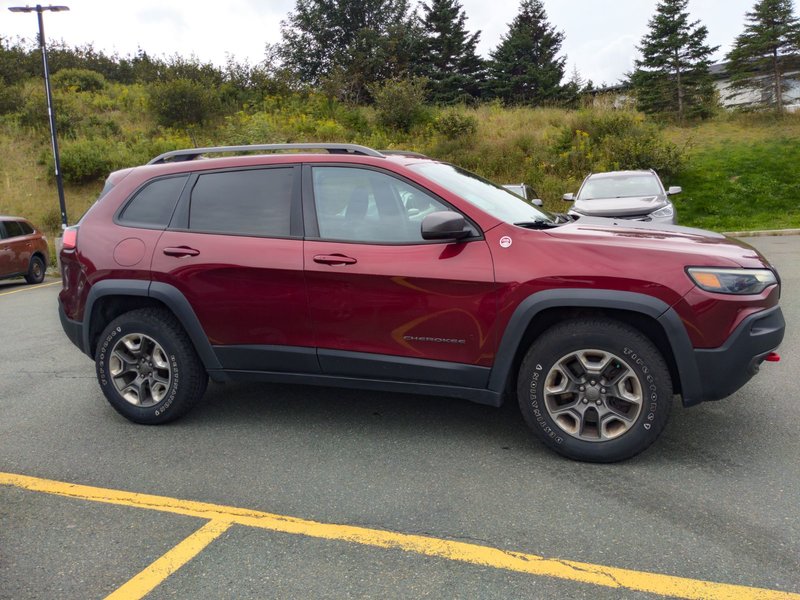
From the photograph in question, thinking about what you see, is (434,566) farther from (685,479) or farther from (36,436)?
(36,436)

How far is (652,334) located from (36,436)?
396 cm

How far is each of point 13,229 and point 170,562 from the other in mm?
15153

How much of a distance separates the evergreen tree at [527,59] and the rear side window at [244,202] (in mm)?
35672

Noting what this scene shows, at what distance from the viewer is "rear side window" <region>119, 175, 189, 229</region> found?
4363 millimetres

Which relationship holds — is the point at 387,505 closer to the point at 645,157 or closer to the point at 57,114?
the point at 645,157

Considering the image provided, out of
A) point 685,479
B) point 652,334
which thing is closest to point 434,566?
point 685,479

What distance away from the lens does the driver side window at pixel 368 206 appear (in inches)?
149

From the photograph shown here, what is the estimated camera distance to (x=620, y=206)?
10.0m

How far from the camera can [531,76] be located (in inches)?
1487

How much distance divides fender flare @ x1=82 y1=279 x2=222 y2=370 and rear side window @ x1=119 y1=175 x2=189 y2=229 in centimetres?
42

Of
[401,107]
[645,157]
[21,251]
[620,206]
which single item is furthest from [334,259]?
[401,107]

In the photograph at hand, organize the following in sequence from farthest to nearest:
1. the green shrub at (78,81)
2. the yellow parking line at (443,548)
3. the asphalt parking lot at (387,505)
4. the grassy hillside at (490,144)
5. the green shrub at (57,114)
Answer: the green shrub at (78,81)
the green shrub at (57,114)
the grassy hillside at (490,144)
the asphalt parking lot at (387,505)
the yellow parking line at (443,548)

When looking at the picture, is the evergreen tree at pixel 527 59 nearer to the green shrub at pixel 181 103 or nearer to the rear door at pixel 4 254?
the green shrub at pixel 181 103

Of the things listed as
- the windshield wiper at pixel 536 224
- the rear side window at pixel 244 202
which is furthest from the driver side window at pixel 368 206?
the windshield wiper at pixel 536 224
